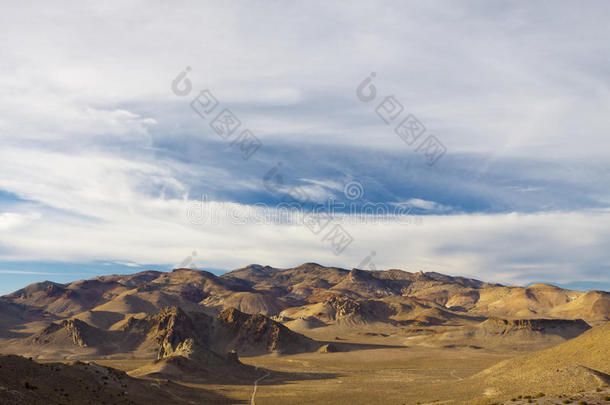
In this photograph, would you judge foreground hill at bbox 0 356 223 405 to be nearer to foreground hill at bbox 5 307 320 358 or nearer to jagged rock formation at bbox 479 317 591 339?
foreground hill at bbox 5 307 320 358

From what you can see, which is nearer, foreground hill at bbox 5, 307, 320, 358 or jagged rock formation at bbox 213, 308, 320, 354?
foreground hill at bbox 5, 307, 320, 358

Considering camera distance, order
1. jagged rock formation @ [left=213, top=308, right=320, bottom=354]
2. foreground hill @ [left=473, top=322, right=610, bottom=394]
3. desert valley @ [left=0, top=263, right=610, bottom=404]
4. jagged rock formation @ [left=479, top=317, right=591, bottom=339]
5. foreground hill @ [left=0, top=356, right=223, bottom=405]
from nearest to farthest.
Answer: foreground hill @ [left=0, top=356, right=223, bottom=405] < desert valley @ [left=0, top=263, right=610, bottom=404] < foreground hill @ [left=473, top=322, right=610, bottom=394] < jagged rock formation @ [left=213, top=308, right=320, bottom=354] < jagged rock formation @ [left=479, top=317, right=591, bottom=339]

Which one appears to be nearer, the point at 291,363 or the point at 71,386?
the point at 71,386

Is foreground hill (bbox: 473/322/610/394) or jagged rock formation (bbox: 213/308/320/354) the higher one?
foreground hill (bbox: 473/322/610/394)

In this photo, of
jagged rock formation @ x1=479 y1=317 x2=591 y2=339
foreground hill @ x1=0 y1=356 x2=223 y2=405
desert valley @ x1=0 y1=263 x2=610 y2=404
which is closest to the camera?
foreground hill @ x1=0 y1=356 x2=223 y2=405

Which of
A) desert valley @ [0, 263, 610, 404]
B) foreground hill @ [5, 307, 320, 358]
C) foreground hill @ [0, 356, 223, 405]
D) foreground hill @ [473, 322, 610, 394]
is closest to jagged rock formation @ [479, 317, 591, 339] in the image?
desert valley @ [0, 263, 610, 404]

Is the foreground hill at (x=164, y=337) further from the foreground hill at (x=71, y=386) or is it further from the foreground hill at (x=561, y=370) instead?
the foreground hill at (x=561, y=370)

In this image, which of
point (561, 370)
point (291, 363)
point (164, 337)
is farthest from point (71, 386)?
point (164, 337)

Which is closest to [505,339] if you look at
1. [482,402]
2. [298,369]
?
[298,369]

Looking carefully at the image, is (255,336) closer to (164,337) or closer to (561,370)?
(164,337)

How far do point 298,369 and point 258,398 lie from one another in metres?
37.4

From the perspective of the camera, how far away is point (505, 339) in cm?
15225

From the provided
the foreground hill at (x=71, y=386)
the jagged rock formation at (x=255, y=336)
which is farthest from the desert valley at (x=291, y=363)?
the jagged rock formation at (x=255, y=336)

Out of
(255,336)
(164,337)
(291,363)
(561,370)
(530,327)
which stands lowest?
(291,363)
